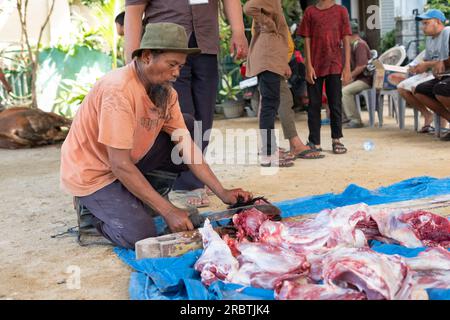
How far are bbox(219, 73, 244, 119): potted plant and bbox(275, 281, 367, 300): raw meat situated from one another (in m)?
10.00

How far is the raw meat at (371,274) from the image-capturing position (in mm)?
2545

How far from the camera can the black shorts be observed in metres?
7.37

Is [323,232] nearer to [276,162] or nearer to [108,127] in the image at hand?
[108,127]

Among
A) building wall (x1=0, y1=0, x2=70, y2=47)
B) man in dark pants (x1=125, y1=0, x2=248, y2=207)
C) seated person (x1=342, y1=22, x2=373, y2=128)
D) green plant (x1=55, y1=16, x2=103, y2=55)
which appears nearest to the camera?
man in dark pants (x1=125, y1=0, x2=248, y2=207)

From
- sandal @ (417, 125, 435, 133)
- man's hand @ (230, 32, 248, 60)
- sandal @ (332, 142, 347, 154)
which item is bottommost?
sandal @ (417, 125, 435, 133)

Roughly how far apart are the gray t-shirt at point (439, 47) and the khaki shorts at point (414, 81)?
231 mm

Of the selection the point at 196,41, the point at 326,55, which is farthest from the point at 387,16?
the point at 196,41

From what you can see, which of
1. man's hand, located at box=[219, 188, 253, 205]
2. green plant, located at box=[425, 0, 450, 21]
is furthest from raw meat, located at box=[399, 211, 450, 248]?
green plant, located at box=[425, 0, 450, 21]

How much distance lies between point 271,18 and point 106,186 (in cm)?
336

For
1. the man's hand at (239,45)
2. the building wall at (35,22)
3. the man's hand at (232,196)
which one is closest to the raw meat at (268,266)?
the man's hand at (232,196)

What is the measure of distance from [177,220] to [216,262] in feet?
1.78

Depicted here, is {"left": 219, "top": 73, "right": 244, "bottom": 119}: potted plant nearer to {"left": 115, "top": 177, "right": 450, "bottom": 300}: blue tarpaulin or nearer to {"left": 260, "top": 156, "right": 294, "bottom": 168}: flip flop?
{"left": 260, "top": 156, "right": 294, "bottom": 168}: flip flop
